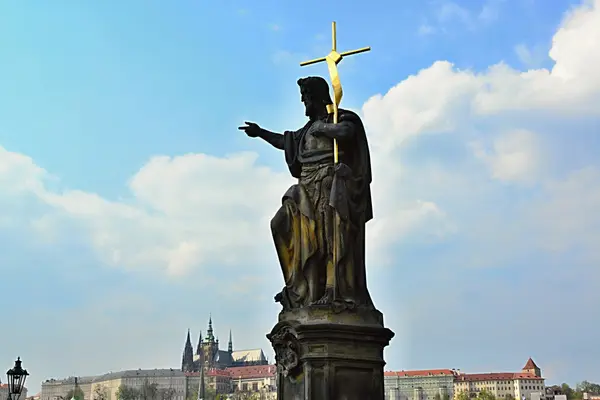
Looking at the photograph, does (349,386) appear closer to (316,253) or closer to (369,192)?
(316,253)

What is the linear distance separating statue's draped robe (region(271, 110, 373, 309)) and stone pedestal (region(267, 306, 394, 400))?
0.69ft

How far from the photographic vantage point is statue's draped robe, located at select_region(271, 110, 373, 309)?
830 centimetres

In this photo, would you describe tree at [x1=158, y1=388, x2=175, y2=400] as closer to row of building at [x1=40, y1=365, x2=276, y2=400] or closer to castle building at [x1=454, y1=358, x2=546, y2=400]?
row of building at [x1=40, y1=365, x2=276, y2=400]

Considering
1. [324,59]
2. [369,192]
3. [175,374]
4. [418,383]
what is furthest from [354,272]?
[175,374]

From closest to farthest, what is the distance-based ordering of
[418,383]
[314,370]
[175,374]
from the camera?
[314,370] < [418,383] < [175,374]

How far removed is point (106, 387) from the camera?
177m

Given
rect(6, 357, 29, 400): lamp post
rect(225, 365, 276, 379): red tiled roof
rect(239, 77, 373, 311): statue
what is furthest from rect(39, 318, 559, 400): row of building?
rect(239, 77, 373, 311): statue

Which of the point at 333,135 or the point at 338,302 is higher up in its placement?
the point at 333,135

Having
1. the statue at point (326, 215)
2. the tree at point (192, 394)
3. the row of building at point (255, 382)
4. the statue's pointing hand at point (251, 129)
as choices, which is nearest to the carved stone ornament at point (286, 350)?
the statue at point (326, 215)

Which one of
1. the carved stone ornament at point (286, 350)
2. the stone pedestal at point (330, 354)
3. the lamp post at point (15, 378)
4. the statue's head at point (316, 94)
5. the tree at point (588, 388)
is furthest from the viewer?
the tree at point (588, 388)

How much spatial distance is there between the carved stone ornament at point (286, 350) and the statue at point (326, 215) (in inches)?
13.7

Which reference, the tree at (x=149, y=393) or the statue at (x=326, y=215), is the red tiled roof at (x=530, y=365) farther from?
the statue at (x=326, y=215)

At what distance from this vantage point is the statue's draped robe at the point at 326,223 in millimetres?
8305

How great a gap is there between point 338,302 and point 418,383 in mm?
153817
